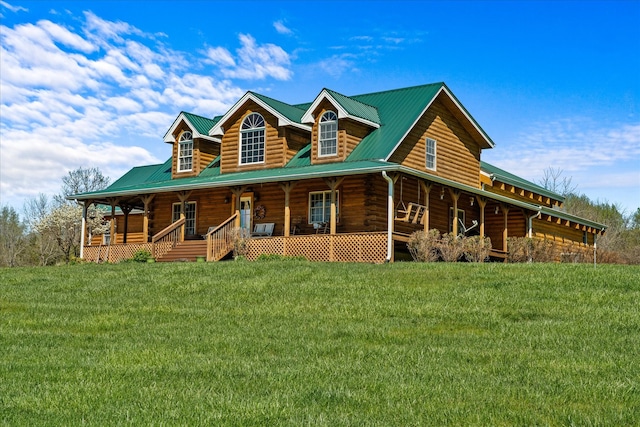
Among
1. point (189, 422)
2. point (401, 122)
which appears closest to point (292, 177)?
point (401, 122)

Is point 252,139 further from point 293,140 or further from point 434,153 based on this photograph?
point 434,153

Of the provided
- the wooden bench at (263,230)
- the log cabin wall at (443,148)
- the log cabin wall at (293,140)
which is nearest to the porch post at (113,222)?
the wooden bench at (263,230)

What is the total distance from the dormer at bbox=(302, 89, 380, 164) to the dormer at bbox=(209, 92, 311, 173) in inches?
39.6

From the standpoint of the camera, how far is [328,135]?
2884cm

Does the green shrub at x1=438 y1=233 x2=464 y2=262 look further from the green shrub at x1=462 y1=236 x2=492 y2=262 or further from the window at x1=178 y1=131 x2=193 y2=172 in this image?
the window at x1=178 y1=131 x2=193 y2=172

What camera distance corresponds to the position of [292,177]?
25891 millimetres

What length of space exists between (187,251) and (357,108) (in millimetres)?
8229

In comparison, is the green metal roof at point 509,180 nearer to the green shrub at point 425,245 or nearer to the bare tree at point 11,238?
the green shrub at point 425,245

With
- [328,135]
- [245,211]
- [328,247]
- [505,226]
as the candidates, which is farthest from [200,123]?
[505,226]

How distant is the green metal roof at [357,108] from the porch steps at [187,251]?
23.1 feet

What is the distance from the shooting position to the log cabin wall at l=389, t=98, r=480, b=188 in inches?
1129

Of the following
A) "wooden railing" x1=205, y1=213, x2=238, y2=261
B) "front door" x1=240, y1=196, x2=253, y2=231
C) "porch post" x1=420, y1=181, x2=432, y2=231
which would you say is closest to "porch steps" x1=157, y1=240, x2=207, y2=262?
"wooden railing" x1=205, y1=213, x2=238, y2=261

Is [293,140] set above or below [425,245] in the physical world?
above

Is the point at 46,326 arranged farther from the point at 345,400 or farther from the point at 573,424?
the point at 573,424
